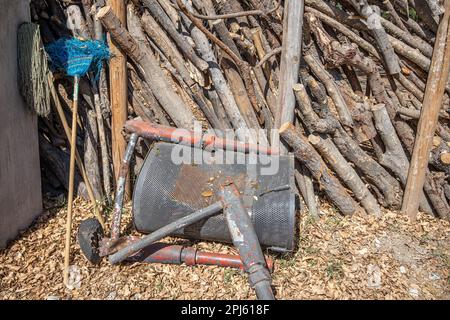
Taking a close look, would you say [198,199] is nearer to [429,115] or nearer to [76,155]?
[76,155]

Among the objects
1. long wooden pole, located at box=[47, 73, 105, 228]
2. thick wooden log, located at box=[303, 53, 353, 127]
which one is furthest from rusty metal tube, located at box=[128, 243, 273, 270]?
thick wooden log, located at box=[303, 53, 353, 127]

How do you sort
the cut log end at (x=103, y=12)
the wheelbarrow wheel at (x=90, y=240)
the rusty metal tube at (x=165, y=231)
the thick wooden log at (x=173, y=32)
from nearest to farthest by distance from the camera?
the rusty metal tube at (x=165, y=231) < the wheelbarrow wheel at (x=90, y=240) < the cut log end at (x=103, y=12) < the thick wooden log at (x=173, y=32)

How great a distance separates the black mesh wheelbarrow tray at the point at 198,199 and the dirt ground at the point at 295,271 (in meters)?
0.13

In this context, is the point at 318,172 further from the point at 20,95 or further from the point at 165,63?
the point at 20,95

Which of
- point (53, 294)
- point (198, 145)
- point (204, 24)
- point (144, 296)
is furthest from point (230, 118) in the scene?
point (53, 294)

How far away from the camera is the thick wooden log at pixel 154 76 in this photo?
3098 millimetres

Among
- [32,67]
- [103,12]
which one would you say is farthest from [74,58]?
[103,12]

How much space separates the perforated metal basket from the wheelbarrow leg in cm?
→ 13

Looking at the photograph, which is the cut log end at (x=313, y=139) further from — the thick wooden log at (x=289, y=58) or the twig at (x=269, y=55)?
the twig at (x=269, y=55)

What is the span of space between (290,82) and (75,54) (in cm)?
172

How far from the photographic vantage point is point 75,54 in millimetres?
3090

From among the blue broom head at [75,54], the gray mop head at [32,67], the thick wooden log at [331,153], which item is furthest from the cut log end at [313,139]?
the gray mop head at [32,67]

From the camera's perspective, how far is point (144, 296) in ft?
8.95
